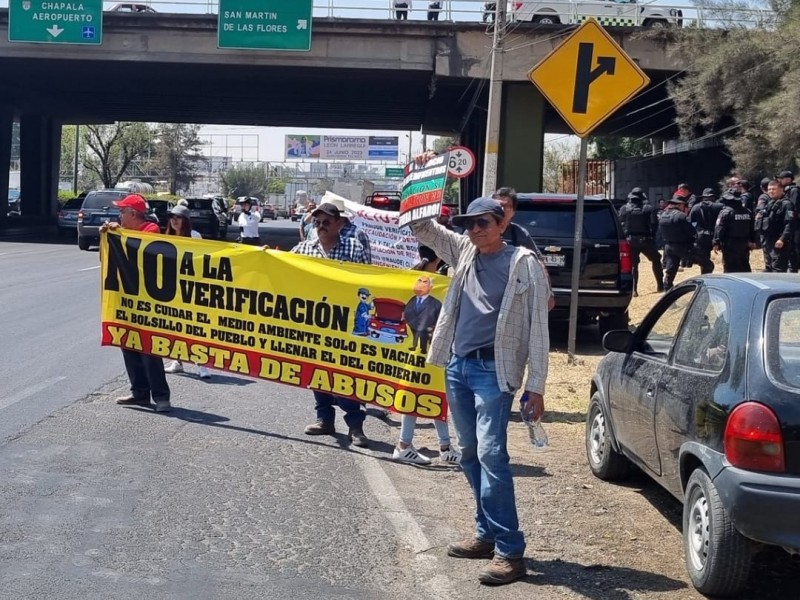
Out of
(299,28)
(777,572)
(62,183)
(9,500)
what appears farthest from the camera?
(62,183)

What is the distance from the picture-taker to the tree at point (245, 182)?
143 metres

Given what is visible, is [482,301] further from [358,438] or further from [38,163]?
[38,163]

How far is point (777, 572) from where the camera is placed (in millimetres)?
5535

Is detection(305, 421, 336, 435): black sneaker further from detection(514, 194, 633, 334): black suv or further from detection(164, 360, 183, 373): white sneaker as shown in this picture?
detection(514, 194, 633, 334): black suv

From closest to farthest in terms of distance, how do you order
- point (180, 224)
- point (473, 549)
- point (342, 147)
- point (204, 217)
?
point (473, 549) → point (180, 224) → point (204, 217) → point (342, 147)

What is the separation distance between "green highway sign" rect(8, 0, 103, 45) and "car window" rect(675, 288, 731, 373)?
27.4m

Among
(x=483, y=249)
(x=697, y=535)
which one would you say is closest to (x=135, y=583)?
(x=483, y=249)

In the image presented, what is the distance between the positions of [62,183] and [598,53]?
102 m

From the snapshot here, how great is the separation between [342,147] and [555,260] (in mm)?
97559

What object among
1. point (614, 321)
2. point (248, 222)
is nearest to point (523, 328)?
point (614, 321)

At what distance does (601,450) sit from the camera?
731 centimetres

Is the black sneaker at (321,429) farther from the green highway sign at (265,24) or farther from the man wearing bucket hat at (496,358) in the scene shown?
the green highway sign at (265,24)

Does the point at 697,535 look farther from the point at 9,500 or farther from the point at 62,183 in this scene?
the point at 62,183

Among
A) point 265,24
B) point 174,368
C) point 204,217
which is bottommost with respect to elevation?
point 174,368
